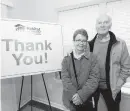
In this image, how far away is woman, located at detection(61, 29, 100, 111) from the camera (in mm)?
1454

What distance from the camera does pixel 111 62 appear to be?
1.54 metres

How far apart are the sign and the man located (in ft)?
2.12

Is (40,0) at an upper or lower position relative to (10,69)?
upper

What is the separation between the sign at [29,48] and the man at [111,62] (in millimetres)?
647

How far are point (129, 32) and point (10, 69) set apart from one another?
1544mm

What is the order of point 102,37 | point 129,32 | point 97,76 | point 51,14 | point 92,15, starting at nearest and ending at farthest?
point 97,76
point 102,37
point 129,32
point 92,15
point 51,14

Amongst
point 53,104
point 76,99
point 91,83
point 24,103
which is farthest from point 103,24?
point 24,103

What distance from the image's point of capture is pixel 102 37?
1.60 metres

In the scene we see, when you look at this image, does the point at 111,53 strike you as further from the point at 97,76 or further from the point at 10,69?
the point at 10,69

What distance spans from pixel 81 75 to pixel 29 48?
0.76m

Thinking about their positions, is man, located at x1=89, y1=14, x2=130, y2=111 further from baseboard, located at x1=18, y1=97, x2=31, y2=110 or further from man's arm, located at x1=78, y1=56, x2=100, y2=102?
baseboard, located at x1=18, y1=97, x2=31, y2=110

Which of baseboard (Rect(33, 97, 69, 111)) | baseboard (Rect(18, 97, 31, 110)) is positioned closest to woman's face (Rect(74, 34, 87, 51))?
baseboard (Rect(33, 97, 69, 111))

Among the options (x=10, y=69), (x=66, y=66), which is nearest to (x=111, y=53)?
(x=66, y=66)

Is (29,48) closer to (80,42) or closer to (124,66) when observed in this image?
(80,42)
